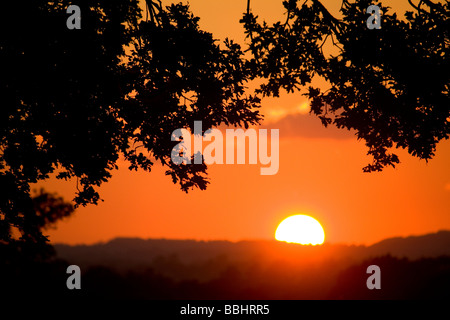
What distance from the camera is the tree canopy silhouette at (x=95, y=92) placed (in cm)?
1238

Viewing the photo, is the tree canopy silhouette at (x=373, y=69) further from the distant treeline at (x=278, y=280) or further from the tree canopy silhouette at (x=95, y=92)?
the distant treeline at (x=278, y=280)

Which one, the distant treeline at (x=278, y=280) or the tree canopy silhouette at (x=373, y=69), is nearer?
the tree canopy silhouette at (x=373, y=69)

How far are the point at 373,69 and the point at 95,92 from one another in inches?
282

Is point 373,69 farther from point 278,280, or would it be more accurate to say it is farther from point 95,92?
point 278,280

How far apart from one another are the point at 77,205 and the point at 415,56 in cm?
959

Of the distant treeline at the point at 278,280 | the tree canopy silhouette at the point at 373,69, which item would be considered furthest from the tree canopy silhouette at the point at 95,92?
the distant treeline at the point at 278,280

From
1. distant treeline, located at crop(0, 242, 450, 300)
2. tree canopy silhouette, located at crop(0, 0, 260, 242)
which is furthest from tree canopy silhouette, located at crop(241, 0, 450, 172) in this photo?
distant treeline, located at crop(0, 242, 450, 300)

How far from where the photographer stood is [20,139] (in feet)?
42.4

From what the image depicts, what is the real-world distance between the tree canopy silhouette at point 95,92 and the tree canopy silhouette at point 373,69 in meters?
1.27

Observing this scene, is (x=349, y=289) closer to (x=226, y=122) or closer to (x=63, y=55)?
(x=226, y=122)

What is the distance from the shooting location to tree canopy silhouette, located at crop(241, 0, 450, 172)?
41.5ft

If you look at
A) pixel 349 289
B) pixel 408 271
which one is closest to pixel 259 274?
pixel 349 289

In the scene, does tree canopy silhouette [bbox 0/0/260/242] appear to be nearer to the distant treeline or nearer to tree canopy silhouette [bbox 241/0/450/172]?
tree canopy silhouette [bbox 241/0/450/172]

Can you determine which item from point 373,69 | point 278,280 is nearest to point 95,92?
point 373,69
